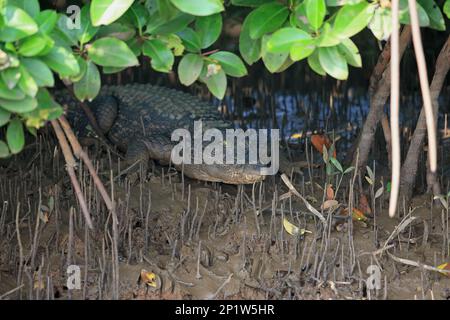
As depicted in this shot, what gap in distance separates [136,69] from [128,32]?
4.14 metres

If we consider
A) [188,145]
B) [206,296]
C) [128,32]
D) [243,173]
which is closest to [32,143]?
[188,145]

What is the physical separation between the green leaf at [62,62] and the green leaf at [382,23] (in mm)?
1047

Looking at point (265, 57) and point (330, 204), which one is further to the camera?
point (330, 204)

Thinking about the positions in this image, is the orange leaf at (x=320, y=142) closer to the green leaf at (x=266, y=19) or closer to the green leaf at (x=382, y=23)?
the green leaf at (x=266, y=19)

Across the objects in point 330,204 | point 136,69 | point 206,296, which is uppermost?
point 136,69

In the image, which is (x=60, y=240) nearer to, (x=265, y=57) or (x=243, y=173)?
(x=243, y=173)

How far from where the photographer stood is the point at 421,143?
4.34 meters

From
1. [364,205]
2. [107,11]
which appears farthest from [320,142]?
[107,11]

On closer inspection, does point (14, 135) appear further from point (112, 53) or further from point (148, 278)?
point (148, 278)

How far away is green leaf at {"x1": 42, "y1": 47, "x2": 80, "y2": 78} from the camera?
8.94 ft

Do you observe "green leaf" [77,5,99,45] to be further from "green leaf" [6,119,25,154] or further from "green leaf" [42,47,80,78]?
"green leaf" [6,119,25,154]

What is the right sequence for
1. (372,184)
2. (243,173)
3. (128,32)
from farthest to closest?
(243,173) < (372,184) < (128,32)

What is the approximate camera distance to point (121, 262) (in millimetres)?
3818

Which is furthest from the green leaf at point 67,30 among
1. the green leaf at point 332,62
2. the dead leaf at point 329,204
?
the dead leaf at point 329,204
